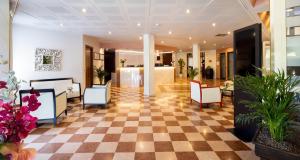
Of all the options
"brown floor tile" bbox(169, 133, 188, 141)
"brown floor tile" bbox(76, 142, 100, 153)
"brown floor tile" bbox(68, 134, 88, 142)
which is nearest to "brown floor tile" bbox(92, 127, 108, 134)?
"brown floor tile" bbox(68, 134, 88, 142)

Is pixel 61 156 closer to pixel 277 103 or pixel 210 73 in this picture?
pixel 277 103

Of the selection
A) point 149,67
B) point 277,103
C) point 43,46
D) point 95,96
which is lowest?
point 95,96

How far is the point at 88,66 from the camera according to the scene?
917 centimetres

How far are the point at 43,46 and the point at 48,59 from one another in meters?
0.53

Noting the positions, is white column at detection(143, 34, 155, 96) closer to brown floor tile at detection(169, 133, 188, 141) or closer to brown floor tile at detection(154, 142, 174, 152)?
brown floor tile at detection(169, 133, 188, 141)

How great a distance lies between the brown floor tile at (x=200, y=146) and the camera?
3018 millimetres

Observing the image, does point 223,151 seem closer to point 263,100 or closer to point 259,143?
point 259,143

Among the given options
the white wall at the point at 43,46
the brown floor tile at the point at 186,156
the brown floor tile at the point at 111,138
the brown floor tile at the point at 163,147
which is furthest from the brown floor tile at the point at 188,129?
the white wall at the point at 43,46

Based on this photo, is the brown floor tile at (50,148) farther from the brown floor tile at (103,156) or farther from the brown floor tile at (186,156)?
the brown floor tile at (186,156)

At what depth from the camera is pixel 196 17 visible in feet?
18.7

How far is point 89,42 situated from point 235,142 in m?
7.94

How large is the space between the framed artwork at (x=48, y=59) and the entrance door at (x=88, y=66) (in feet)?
4.50

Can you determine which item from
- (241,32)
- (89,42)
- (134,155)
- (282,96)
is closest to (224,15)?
(241,32)

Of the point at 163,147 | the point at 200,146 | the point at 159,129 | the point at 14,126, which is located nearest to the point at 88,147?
the point at 163,147
